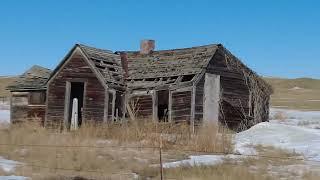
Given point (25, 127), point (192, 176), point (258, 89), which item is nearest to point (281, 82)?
point (258, 89)

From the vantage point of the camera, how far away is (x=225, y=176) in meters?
11.1

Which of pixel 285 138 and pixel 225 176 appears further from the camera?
pixel 285 138

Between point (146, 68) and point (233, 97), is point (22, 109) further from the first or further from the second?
point (233, 97)

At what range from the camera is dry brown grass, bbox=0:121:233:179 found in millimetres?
12227

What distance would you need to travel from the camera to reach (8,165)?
12.3 meters

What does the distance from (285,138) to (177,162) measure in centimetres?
905

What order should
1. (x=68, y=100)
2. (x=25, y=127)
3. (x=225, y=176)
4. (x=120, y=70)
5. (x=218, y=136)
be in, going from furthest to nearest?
1. (x=120, y=70)
2. (x=68, y=100)
3. (x=25, y=127)
4. (x=218, y=136)
5. (x=225, y=176)

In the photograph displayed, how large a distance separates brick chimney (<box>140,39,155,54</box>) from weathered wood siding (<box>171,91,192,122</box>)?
520 centimetres

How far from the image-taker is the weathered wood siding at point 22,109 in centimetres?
2703

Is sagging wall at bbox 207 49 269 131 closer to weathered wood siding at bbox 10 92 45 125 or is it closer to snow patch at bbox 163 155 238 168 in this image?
weathered wood siding at bbox 10 92 45 125

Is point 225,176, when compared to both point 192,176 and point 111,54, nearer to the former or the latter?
point 192,176

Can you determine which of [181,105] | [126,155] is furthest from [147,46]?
[126,155]

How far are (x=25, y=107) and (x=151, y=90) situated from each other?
6927mm

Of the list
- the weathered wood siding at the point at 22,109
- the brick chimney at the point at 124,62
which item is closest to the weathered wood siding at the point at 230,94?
the brick chimney at the point at 124,62
